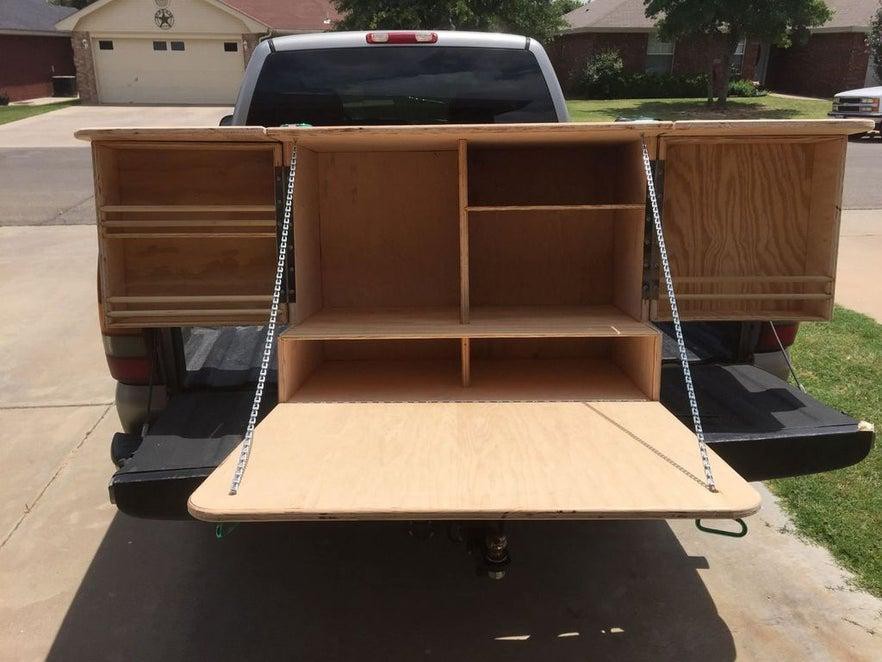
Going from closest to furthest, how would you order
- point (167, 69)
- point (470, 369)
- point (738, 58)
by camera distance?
1. point (470, 369)
2. point (167, 69)
3. point (738, 58)

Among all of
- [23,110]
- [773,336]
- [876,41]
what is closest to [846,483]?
[773,336]

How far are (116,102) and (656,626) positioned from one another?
2986 cm

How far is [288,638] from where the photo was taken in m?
2.75

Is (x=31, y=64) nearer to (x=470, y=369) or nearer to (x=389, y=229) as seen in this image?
(x=389, y=229)

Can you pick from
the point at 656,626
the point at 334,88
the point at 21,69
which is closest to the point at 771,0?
the point at 334,88

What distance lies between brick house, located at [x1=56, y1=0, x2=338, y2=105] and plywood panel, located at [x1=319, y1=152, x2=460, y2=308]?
1033 inches

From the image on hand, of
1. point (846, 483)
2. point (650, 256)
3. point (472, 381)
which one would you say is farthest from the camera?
point (846, 483)

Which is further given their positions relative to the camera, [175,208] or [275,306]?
[175,208]

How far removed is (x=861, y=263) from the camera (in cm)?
820

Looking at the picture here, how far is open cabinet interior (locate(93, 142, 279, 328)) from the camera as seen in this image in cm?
293

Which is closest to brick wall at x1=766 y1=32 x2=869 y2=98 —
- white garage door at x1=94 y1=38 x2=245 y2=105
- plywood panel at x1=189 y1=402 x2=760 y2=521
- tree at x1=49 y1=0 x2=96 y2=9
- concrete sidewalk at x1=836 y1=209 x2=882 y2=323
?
concrete sidewalk at x1=836 y1=209 x2=882 y2=323

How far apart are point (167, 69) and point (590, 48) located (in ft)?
50.8

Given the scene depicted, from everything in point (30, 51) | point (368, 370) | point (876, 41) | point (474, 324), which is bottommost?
point (368, 370)

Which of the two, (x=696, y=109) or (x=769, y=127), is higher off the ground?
(x=769, y=127)
